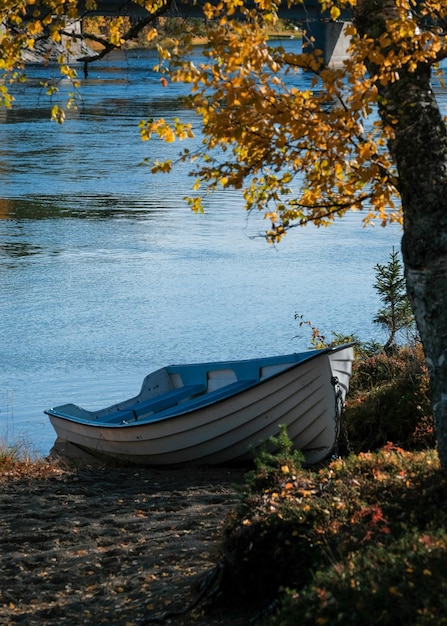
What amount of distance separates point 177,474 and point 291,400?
1460 mm

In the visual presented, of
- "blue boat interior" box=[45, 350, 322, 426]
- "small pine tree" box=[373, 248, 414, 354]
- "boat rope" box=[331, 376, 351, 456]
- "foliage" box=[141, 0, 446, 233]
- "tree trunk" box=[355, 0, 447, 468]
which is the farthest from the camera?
"small pine tree" box=[373, 248, 414, 354]

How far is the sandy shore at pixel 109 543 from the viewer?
6.10 metres

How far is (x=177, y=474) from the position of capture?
10.8 meters

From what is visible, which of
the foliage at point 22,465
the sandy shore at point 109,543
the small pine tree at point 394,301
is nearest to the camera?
the sandy shore at point 109,543

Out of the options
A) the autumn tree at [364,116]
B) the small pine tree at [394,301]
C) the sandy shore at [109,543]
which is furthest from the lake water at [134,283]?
the autumn tree at [364,116]

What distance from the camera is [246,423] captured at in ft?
Result: 35.2

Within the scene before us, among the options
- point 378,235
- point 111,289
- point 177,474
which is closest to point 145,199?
point 378,235

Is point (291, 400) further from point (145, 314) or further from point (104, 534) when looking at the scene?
point (145, 314)

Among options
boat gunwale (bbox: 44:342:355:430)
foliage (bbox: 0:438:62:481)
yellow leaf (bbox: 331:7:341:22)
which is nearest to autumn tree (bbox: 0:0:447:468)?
yellow leaf (bbox: 331:7:341:22)

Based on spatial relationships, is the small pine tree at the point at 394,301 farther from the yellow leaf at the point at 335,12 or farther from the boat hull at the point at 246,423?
the yellow leaf at the point at 335,12

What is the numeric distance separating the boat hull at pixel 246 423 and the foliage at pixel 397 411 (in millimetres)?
505

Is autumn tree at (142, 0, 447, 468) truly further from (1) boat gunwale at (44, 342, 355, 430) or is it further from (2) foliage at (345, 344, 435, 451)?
(2) foliage at (345, 344, 435, 451)

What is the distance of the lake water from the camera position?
16.1 meters

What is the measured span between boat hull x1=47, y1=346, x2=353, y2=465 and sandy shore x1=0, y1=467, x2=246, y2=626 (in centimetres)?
27
